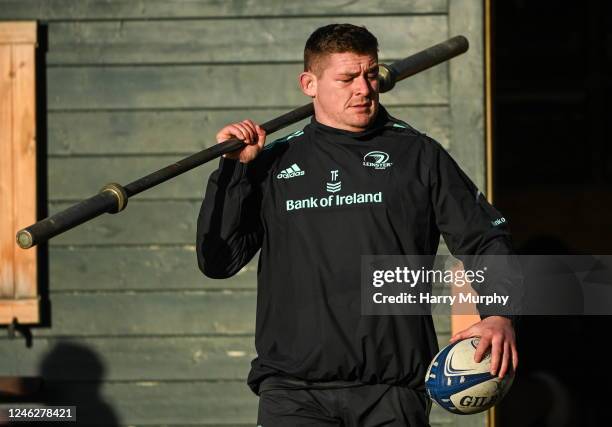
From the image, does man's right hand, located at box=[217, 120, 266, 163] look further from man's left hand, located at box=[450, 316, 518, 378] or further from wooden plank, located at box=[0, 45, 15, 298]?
wooden plank, located at box=[0, 45, 15, 298]

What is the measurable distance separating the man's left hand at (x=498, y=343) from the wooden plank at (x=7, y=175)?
3.09 meters

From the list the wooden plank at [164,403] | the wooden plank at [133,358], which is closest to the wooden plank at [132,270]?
the wooden plank at [133,358]

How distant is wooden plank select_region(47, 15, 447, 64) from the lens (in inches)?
235

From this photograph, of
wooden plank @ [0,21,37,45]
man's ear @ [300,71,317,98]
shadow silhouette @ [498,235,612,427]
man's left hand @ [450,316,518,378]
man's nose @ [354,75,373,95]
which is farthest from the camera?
shadow silhouette @ [498,235,612,427]

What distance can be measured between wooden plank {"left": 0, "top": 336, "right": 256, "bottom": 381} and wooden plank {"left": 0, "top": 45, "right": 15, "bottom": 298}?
Answer: 0.37 m

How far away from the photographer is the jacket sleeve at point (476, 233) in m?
3.89

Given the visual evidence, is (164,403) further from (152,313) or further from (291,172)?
(291,172)

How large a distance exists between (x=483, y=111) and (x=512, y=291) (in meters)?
2.25

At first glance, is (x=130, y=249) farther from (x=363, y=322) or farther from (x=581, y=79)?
(x=581, y=79)

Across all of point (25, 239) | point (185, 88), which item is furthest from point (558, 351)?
point (25, 239)

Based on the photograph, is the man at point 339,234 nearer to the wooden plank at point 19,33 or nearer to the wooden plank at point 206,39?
the wooden plank at point 206,39

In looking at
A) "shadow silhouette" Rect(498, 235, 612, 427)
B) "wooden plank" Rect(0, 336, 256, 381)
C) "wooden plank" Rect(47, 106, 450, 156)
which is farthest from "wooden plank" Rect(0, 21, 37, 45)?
"shadow silhouette" Rect(498, 235, 612, 427)

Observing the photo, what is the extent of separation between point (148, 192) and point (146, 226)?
0.19 meters

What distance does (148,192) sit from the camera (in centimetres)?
608
